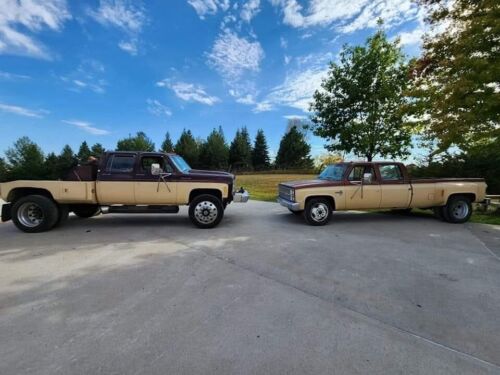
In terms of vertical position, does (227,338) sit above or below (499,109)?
below

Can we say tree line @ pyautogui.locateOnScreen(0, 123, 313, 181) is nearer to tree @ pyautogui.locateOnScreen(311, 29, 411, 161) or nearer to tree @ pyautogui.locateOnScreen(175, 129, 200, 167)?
tree @ pyautogui.locateOnScreen(175, 129, 200, 167)

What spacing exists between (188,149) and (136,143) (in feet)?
39.3

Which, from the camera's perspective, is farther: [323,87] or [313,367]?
[323,87]

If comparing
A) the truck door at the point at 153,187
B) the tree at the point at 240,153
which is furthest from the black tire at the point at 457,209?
the tree at the point at 240,153

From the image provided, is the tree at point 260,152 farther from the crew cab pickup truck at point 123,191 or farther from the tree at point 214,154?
the crew cab pickup truck at point 123,191

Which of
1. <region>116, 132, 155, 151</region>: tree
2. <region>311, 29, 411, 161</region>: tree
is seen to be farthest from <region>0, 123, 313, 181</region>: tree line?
<region>311, 29, 411, 161</region>: tree

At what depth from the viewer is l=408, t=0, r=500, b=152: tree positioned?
840cm

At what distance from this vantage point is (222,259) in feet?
16.8

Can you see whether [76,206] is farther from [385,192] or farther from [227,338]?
[385,192]

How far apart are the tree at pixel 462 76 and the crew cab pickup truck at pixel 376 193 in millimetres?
1944

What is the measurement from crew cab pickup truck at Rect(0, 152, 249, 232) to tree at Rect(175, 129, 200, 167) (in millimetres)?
61926

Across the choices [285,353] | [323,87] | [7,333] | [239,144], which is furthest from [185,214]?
[239,144]

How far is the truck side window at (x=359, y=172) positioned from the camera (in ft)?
26.6

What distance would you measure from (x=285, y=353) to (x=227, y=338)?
0.58 metres
